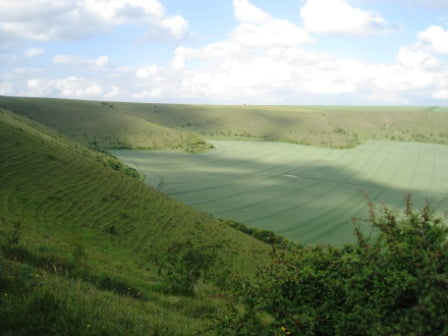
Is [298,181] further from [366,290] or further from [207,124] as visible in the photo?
[207,124]

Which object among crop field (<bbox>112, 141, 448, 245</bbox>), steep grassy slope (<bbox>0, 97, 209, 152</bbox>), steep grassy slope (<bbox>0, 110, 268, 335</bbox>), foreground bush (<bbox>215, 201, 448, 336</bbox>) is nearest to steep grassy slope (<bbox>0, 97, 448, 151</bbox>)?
steep grassy slope (<bbox>0, 97, 209, 152</bbox>)

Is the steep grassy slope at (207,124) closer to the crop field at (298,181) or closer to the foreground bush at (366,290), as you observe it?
the crop field at (298,181)

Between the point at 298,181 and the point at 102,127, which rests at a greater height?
the point at 102,127

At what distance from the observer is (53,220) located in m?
20.9

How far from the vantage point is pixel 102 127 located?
102188 mm

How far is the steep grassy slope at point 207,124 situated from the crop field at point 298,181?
11.2 metres

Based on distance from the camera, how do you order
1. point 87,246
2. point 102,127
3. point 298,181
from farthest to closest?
point 102,127, point 298,181, point 87,246

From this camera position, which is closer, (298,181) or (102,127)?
(298,181)

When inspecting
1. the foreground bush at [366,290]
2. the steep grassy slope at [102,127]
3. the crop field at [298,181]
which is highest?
the steep grassy slope at [102,127]

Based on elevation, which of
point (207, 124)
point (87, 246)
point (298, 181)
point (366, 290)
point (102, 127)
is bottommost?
point (298, 181)

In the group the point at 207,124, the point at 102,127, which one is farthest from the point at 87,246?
the point at 207,124

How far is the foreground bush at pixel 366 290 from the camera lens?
204 inches

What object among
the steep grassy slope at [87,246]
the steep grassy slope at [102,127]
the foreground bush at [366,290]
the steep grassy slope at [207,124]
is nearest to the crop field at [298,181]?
the steep grassy slope at [102,127]

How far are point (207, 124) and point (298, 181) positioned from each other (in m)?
76.0
